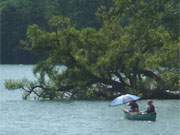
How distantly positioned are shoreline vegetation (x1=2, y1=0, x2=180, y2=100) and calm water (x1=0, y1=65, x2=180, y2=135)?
46.4 inches

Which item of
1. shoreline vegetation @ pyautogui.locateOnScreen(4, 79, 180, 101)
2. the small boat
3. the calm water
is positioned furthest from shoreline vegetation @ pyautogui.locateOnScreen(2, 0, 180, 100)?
the small boat

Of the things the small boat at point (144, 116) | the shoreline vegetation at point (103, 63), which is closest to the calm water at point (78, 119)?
the small boat at point (144, 116)

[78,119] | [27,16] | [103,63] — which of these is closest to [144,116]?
[78,119]

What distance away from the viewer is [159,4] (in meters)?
59.1

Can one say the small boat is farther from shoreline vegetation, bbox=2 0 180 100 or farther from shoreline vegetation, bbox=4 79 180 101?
shoreline vegetation, bbox=4 79 180 101

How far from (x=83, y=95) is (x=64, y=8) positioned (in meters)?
72.0

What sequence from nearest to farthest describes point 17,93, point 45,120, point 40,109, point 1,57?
point 45,120, point 40,109, point 17,93, point 1,57

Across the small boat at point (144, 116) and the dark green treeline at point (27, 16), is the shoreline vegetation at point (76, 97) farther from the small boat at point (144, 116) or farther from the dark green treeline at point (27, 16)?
the dark green treeline at point (27, 16)

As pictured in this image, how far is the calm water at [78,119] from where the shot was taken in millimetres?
41250

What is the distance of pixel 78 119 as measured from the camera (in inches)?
1857

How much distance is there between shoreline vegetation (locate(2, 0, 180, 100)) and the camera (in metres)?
54.3

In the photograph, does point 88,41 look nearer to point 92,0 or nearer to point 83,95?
point 83,95

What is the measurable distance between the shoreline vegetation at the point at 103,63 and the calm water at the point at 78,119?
1.18 m

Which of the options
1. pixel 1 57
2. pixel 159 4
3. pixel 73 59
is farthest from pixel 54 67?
pixel 1 57
